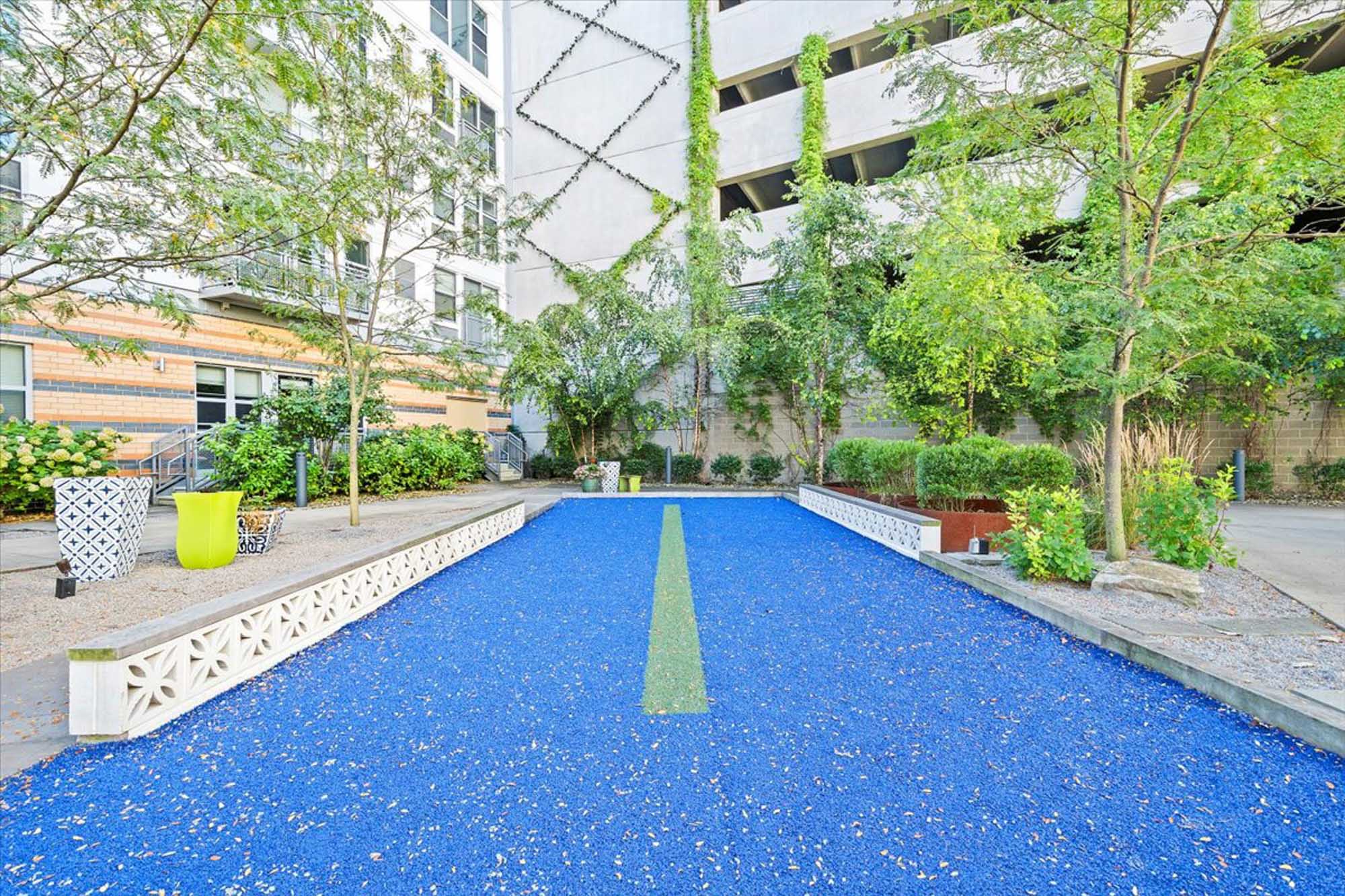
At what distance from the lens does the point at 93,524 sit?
15.3 feet

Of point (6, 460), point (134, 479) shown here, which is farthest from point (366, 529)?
point (6, 460)

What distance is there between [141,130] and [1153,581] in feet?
24.0

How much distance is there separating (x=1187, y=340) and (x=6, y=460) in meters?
13.7

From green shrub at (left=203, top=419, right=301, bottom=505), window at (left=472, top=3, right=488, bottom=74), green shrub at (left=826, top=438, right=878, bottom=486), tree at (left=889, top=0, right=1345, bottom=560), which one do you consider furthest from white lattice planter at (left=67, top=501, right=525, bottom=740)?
window at (left=472, top=3, right=488, bottom=74)

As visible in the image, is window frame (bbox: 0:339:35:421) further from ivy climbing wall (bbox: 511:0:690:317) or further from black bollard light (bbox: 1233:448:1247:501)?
black bollard light (bbox: 1233:448:1247:501)

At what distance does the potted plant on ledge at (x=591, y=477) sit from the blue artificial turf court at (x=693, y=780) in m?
10.0

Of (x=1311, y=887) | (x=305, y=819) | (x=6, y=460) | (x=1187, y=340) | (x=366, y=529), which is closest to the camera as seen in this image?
(x=1311, y=887)

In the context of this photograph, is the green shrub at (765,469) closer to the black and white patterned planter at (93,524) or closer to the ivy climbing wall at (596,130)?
the ivy climbing wall at (596,130)

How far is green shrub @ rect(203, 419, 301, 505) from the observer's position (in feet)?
31.8

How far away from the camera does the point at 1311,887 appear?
151 centimetres

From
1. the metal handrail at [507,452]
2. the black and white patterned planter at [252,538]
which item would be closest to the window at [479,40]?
the metal handrail at [507,452]

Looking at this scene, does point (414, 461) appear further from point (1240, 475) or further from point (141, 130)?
point (1240, 475)

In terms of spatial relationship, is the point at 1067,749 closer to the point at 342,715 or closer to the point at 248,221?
the point at 342,715

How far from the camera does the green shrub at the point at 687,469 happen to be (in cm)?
1545
